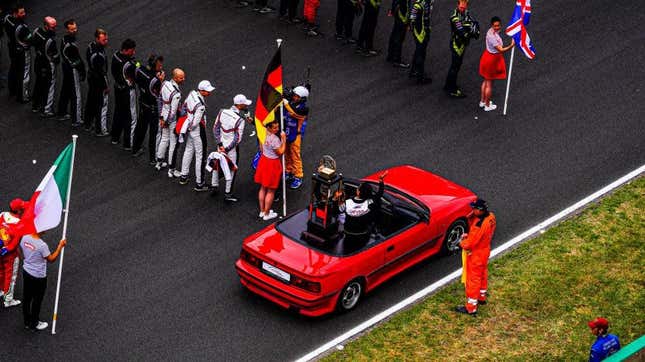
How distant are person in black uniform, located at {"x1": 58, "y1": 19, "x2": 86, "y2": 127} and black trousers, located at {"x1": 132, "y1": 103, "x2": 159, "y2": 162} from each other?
1.77 m

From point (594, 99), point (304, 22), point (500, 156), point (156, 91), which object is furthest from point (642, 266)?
point (304, 22)

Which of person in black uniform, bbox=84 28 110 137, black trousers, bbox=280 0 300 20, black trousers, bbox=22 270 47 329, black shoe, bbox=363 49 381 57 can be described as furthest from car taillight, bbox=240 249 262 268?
black trousers, bbox=280 0 300 20

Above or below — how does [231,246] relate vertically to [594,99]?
below

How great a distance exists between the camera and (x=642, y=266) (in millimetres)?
17078

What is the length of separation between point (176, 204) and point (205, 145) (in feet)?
3.84

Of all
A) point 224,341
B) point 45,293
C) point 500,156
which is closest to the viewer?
point 224,341

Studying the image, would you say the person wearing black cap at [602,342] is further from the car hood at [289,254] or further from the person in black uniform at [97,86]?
the person in black uniform at [97,86]

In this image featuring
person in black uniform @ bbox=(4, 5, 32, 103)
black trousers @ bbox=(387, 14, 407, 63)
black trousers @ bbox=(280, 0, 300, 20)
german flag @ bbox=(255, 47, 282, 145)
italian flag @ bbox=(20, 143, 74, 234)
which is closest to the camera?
italian flag @ bbox=(20, 143, 74, 234)

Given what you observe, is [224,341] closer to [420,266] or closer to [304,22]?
[420,266]

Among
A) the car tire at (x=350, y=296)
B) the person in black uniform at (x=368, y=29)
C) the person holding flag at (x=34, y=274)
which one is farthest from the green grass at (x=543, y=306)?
the person in black uniform at (x=368, y=29)

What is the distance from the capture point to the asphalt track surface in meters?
15.9

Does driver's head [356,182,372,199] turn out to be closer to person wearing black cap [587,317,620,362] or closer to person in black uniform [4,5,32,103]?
person wearing black cap [587,317,620,362]

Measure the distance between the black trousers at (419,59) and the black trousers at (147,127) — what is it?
5.71 meters

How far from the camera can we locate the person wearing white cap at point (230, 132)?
1839 centimetres
